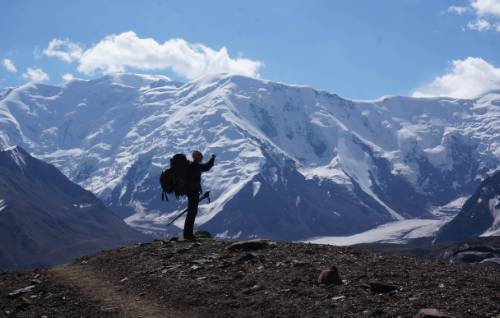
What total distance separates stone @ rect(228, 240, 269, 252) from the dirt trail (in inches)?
190

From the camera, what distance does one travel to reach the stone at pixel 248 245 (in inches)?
1119

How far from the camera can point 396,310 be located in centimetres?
1797

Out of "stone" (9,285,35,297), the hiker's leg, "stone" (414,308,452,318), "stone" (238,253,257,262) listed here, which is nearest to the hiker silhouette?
the hiker's leg

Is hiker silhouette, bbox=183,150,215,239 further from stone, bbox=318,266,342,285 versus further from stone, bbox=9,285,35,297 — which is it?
stone, bbox=318,266,342,285

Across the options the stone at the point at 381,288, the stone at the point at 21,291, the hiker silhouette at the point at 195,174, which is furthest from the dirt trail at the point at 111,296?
the hiker silhouette at the point at 195,174

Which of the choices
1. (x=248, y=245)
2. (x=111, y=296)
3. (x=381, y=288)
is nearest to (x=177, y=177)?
(x=248, y=245)

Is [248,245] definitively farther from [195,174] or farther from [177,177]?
[177,177]

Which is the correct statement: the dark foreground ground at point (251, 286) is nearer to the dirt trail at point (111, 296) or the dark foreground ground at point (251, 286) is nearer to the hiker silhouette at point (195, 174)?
the dirt trail at point (111, 296)

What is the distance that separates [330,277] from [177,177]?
37.6ft

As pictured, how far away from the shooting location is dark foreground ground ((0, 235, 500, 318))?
1888cm

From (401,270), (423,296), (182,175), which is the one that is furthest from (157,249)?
(423,296)

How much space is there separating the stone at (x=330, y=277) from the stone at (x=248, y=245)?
7.05 metres

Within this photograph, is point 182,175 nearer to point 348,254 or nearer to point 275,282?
point 348,254

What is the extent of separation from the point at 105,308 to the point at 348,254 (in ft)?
28.4
